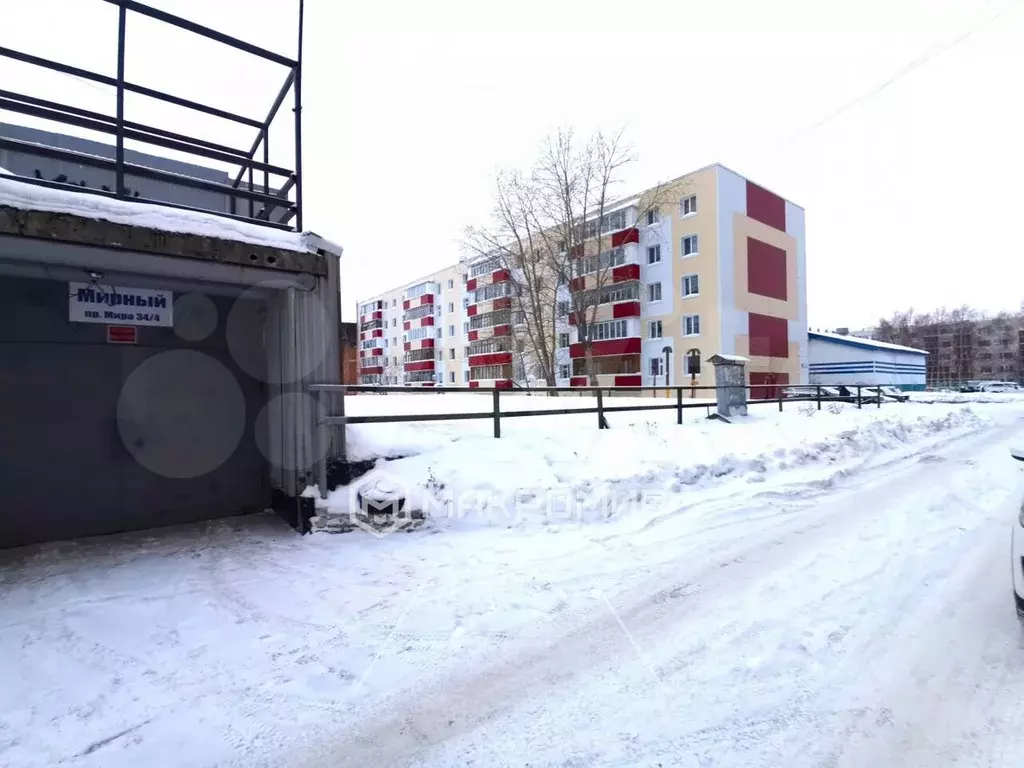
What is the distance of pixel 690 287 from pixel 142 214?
106 ft

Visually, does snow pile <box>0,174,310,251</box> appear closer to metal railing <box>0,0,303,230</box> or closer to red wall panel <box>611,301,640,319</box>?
metal railing <box>0,0,303,230</box>

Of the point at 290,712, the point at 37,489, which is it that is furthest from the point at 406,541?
the point at 37,489

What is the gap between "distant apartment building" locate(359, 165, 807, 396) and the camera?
31625 millimetres

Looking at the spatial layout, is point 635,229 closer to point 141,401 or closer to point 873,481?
point 873,481

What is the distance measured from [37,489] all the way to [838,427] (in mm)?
13366

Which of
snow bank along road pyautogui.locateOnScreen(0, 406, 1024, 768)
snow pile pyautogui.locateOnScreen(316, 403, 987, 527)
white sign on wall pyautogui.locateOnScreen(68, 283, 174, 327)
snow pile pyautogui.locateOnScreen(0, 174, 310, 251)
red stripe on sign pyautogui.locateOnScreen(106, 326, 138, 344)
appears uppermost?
snow pile pyautogui.locateOnScreen(0, 174, 310, 251)

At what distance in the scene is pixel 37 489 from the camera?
16.7 feet

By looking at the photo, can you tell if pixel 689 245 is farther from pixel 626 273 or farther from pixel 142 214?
pixel 142 214

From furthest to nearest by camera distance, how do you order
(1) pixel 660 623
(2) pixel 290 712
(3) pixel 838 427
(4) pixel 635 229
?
(4) pixel 635 229 → (3) pixel 838 427 → (1) pixel 660 623 → (2) pixel 290 712

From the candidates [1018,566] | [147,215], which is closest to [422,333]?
[147,215]

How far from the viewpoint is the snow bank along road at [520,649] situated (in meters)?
2.35

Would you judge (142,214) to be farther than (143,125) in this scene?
No

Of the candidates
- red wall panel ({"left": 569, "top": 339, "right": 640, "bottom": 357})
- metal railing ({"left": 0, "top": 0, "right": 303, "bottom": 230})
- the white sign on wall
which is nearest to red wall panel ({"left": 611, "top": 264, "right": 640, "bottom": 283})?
red wall panel ({"left": 569, "top": 339, "right": 640, "bottom": 357})

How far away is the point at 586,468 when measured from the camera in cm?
712
